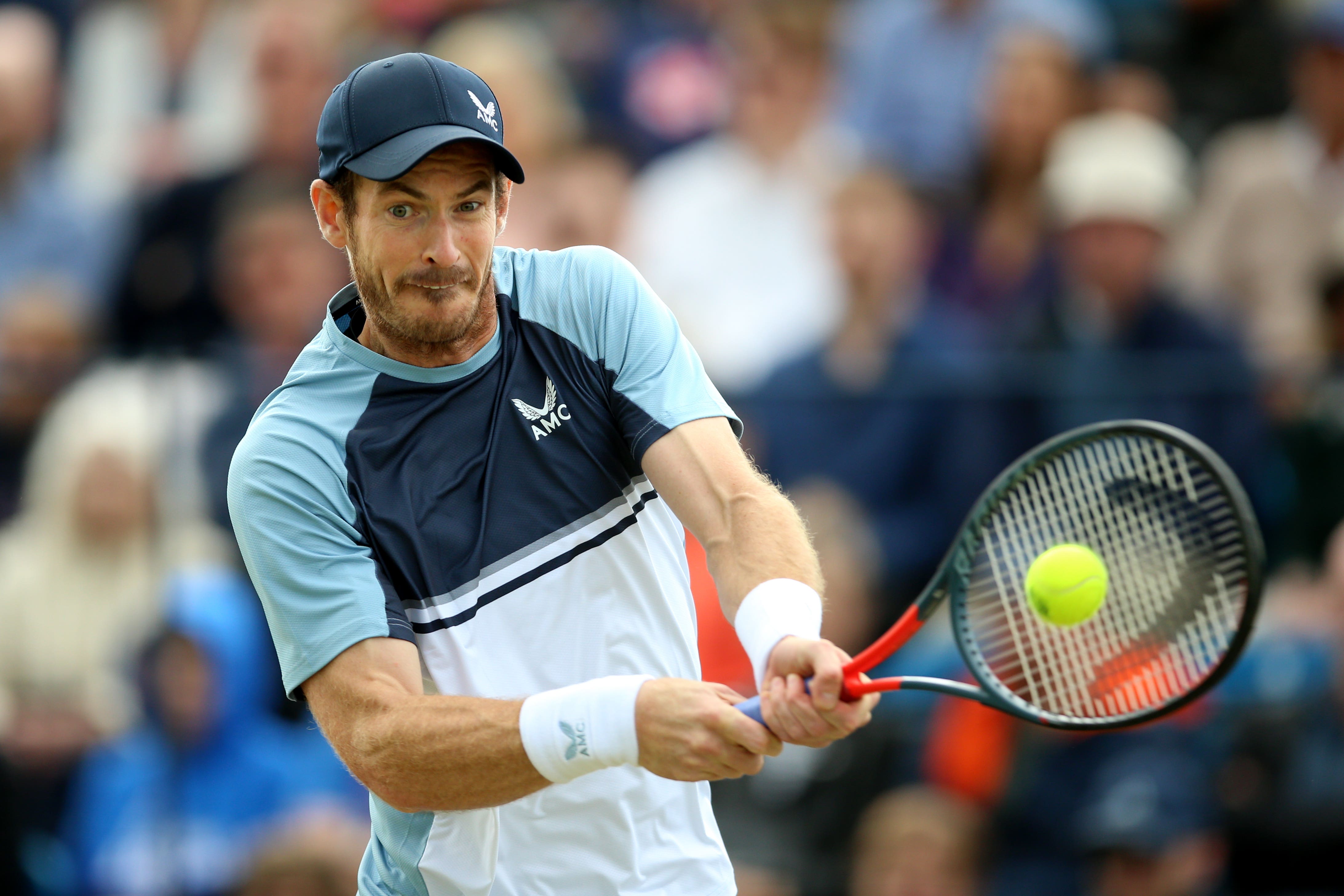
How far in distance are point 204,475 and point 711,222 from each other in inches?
103

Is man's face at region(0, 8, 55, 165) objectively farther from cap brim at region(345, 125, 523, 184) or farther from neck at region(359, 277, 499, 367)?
cap brim at region(345, 125, 523, 184)

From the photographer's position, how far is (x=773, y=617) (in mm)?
3150

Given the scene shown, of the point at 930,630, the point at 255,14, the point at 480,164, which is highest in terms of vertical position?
the point at 255,14

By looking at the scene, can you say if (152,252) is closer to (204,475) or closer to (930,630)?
(204,475)

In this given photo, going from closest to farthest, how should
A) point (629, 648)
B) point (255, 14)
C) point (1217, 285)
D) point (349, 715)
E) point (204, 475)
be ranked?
point (349, 715)
point (629, 648)
point (204, 475)
point (1217, 285)
point (255, 14)

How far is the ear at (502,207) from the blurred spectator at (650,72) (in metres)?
4.93

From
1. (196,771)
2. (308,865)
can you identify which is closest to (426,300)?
(308,865)

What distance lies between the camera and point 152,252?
7727 mm

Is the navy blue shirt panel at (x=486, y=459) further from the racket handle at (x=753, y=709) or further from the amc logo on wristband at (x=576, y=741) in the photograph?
the racket handle at (x=753, y=709)

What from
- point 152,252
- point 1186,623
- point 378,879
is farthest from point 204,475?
point 1186,623

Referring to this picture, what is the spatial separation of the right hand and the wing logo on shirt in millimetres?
618

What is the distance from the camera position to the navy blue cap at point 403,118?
10.5 feet

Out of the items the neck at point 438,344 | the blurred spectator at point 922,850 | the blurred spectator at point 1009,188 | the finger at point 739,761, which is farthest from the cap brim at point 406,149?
the blurred spectator at point 1009,188

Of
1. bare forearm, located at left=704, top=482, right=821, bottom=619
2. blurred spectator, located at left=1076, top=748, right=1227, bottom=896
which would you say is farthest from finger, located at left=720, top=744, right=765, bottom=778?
blurred spectator, located at left=1076, top=748, right=1227, bottom=896
